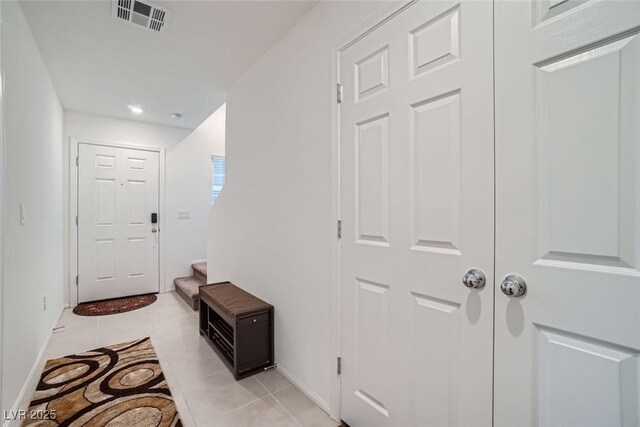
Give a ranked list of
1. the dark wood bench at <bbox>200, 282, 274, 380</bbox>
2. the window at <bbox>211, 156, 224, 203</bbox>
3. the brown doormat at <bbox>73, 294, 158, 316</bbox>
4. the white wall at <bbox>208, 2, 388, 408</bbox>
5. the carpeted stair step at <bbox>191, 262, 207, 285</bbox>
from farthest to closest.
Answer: the window at <bbox>211, 156, 224, 203</bbox>, the carpeted stair step at <bbox>191, 262, 207, 285</bbox>, the brown doormat at <bbox>73, 294, 158, 316</bbox>, the dark wood bench at <bbox>200, 282, 274, 380</bbox>, the white wall at <bbox>208, 2, 388, 408</bbox>

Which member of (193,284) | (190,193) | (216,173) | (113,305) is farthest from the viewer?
(216,173)

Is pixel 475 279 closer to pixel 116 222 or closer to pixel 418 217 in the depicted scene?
pixel 418 217

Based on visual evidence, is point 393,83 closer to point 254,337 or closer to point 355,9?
point 355,9

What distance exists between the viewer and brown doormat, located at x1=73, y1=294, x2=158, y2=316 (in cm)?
346

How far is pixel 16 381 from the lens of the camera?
1.76 m

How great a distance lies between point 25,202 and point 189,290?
2.11 meters

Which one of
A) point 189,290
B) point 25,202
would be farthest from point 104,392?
point 189,290

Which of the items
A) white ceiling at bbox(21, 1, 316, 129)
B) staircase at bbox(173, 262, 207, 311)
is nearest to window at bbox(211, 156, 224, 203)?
staircase at bbox(173, 262, 207, 311)

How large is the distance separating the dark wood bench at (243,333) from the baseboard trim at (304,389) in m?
0.15

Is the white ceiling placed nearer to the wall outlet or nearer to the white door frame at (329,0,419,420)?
the white door frame at (329,0,419,420)

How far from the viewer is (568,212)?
0.87m

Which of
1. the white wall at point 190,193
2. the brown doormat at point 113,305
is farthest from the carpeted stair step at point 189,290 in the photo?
the brown doormat at point 113,305

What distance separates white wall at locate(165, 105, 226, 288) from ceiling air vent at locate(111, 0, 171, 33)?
2.59 metres

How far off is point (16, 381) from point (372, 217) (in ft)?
7.67
